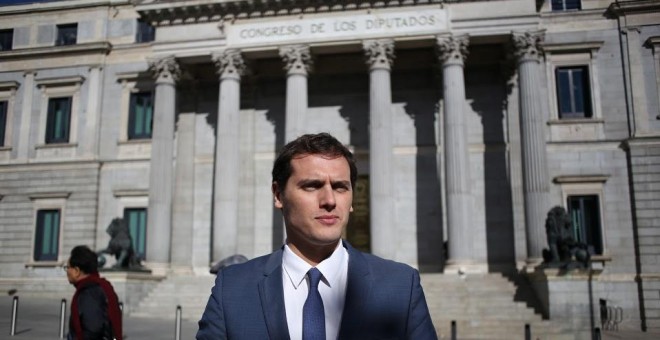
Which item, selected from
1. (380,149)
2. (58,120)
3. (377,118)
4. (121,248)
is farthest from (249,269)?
(58,120)

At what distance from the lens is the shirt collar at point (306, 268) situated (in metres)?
2.96

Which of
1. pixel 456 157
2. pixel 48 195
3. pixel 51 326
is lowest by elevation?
pixel 51 326

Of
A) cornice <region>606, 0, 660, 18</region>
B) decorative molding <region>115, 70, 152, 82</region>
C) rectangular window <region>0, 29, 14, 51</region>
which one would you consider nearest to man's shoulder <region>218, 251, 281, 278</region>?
cornice <region>606, 0, 660, 18</region>

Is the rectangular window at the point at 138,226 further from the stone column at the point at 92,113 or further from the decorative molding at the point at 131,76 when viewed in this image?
the decorative molding at the point at 131,76

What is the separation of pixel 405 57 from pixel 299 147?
1142 inches

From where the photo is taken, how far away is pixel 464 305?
2305cm

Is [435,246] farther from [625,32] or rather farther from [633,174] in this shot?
[625,32]

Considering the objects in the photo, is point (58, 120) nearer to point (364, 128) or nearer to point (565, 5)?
point (364, 128)

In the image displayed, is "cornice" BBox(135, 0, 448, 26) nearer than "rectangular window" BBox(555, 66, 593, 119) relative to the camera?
Yes

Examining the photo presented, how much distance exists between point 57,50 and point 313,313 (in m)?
36.6

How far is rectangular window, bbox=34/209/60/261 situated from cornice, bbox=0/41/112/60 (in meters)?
9.10

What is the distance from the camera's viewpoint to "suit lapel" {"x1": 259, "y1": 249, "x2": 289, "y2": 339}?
283 centimetres

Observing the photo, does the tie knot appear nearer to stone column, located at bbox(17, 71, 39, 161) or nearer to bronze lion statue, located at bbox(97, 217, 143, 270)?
bronze lion statue, located at bbox(97, 217, 143, 270)

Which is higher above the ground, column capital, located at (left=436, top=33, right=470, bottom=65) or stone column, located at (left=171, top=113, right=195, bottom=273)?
column capital, located at (left=436, top=33, right=470, bottom=65)
